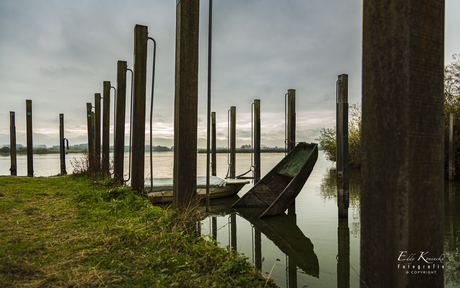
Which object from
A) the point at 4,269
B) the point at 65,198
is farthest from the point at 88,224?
the point at 65,198

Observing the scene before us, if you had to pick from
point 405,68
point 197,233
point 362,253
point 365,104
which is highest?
point 405,68

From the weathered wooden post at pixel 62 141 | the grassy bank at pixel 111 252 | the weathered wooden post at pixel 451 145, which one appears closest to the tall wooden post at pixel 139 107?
the grassy bank at pixel 111 252

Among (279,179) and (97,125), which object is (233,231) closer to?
(279,179)

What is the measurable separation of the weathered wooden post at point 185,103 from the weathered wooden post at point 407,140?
2547mm

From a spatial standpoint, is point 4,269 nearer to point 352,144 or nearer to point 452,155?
point 452,155

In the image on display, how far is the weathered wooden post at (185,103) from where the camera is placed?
362cm

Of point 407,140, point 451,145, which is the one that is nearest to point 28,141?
point 407,140

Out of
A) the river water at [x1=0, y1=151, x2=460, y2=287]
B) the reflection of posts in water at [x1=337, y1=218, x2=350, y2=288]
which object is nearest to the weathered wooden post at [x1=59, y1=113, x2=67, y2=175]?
the river water at [x1=0, y1=151, x2=460, y2=287]

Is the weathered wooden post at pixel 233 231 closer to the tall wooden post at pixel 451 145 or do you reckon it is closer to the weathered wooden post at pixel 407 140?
the weathered wooden post at pixel 407 140

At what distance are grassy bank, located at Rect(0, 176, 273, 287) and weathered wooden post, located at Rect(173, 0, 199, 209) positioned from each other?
1.33 feet

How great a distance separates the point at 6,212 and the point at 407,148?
5.57 metres

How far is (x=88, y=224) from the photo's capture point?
12.5 feet

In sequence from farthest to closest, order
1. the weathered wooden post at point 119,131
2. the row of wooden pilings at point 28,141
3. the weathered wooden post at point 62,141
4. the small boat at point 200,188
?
the weathered wooden post at point 62,141
the row of wooden pilings at point 28,141
the small boat at point 200,188
the weathered wooden post at point 119,131

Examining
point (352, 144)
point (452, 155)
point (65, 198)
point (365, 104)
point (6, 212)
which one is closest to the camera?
point (365, 104)
